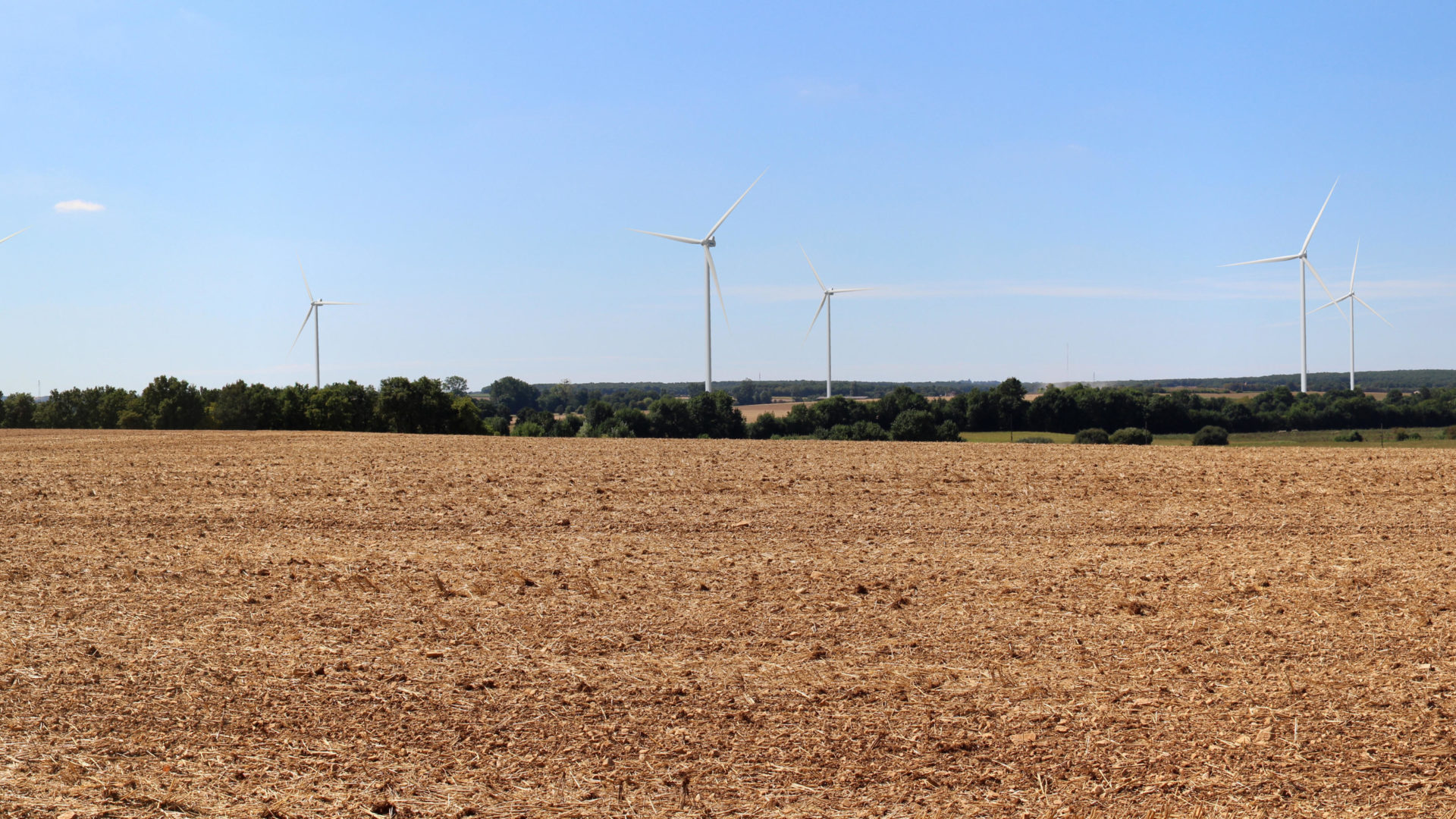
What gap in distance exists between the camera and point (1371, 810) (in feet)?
18.7

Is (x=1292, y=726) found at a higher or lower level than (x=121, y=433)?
lower

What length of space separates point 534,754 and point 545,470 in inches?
539

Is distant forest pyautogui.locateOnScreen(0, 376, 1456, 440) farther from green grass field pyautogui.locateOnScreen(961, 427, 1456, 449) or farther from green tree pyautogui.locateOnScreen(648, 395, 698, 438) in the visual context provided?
green grass field pyautogui.locateOnScreen(961, 427, 1456, 449)

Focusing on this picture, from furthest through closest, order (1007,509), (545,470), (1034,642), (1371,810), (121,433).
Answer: (121,433) < (545,470) < (1007,509) < (1034,642) < (1371,810)

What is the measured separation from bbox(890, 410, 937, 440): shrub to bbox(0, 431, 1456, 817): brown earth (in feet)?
75.8

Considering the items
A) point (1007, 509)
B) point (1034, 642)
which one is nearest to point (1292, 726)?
point (1034, 642)

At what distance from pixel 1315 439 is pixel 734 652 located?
1144 inches

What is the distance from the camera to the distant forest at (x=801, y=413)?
39.2 m

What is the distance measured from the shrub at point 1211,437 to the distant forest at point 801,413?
126 inches

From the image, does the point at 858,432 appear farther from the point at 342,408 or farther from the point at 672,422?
the point at 342,408

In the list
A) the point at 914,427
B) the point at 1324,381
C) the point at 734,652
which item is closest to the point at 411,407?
the point at 914,427

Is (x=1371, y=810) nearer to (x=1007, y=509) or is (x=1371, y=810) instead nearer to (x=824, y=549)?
(x=824, y=549)

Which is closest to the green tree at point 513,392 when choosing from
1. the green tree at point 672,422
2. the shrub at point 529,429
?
the shrub at point 529,429

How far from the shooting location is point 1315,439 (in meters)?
30.7
